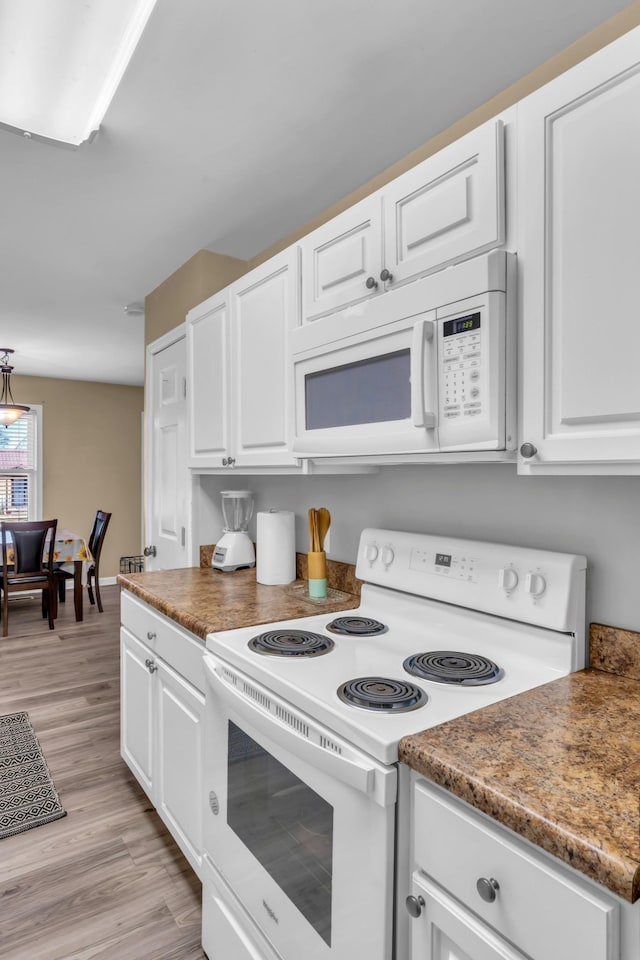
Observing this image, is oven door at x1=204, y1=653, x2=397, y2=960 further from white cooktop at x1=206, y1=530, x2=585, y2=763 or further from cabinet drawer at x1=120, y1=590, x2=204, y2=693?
cabinet drawer at x1=120, y1=590, x2=204, y2=693

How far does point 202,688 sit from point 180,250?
2170mm

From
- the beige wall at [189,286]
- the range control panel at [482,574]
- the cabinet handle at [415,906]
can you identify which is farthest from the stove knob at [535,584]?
the beige wall at [189,286]

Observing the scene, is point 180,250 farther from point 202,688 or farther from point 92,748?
point 92,748

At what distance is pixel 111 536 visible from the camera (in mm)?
6941

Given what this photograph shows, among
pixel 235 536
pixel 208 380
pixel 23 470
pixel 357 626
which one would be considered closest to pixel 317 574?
pixel 357 626

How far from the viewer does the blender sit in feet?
8.14

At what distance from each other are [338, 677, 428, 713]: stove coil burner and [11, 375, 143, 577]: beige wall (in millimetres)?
6296

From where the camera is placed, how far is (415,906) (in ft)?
2.90

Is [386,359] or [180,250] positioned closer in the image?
[386,359]

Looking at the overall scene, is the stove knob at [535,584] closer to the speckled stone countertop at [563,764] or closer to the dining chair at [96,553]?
the speckled stone countertop at [563,764]

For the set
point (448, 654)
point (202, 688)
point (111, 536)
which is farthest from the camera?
point (111, 536)

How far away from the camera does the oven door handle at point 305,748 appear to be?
0.92 metres

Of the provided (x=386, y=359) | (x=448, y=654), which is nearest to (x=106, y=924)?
(x=448, y=654)

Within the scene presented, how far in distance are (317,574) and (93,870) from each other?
4.11 ft
